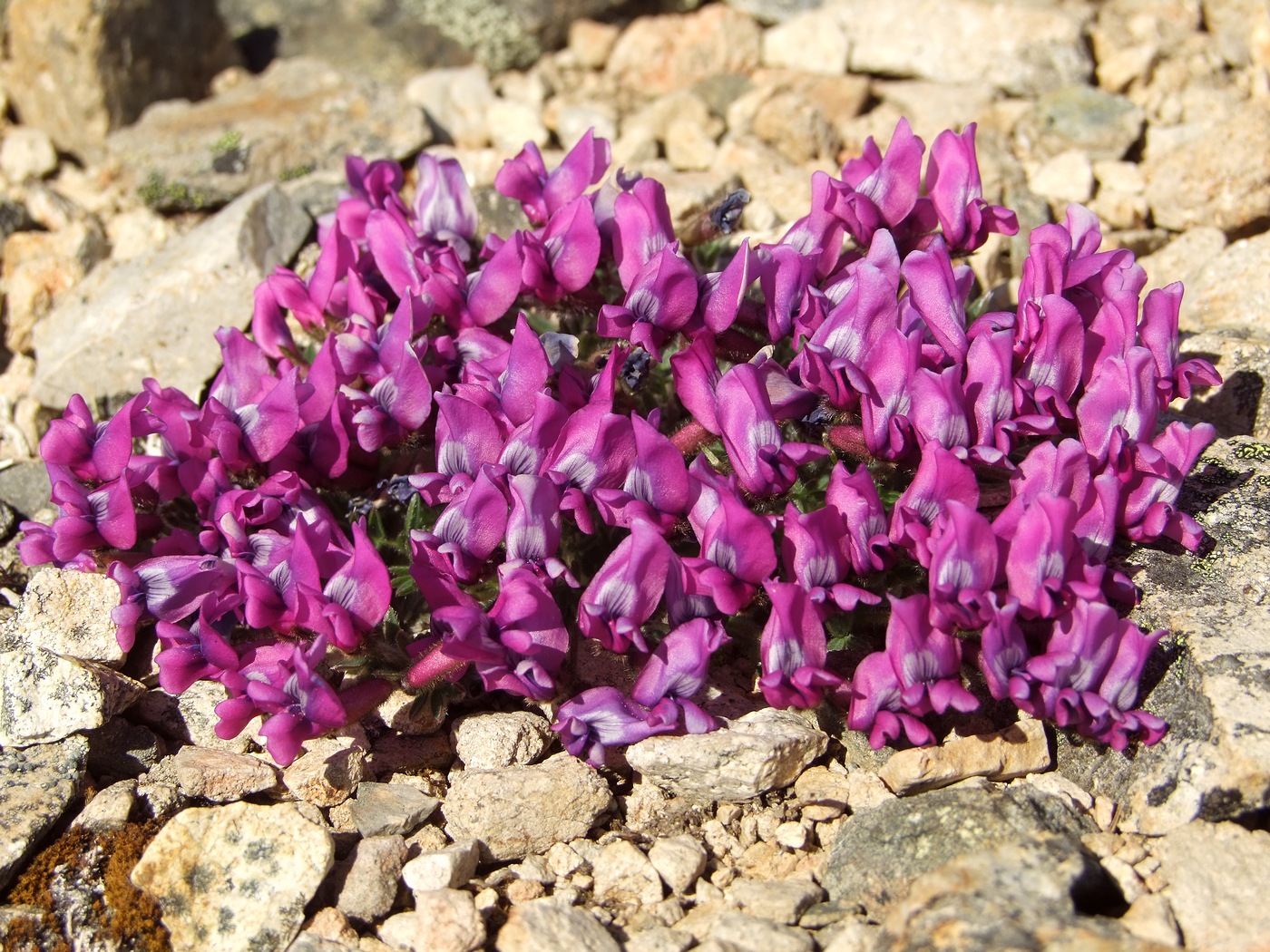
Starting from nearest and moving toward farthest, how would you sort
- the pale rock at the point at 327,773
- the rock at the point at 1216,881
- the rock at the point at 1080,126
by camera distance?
the rock at the point at 1216,881, the pale rock at the point at 327,773, the rock at the point at 1080,126

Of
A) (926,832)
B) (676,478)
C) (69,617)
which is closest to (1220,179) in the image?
(676,478)

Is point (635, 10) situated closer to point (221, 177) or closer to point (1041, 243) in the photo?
point (221, 177)

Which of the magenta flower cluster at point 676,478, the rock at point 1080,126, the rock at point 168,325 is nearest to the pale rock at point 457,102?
the rock at point 168,325

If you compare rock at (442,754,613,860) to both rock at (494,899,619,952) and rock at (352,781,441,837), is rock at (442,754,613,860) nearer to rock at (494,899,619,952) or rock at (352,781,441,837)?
rock at (352,781,441,837)

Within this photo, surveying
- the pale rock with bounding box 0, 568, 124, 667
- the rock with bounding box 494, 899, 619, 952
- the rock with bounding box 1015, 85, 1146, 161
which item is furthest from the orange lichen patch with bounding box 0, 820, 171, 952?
the rock with bounding box 1015, 85, 1146, 161

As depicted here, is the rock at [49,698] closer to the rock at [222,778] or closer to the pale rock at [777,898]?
the rock at [222,778]

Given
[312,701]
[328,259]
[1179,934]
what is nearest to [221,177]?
[328,259]

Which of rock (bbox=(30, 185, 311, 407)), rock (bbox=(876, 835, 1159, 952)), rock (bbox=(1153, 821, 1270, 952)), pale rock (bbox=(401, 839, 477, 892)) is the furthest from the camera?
rock (bbox=(30, 185, 311, 407))
